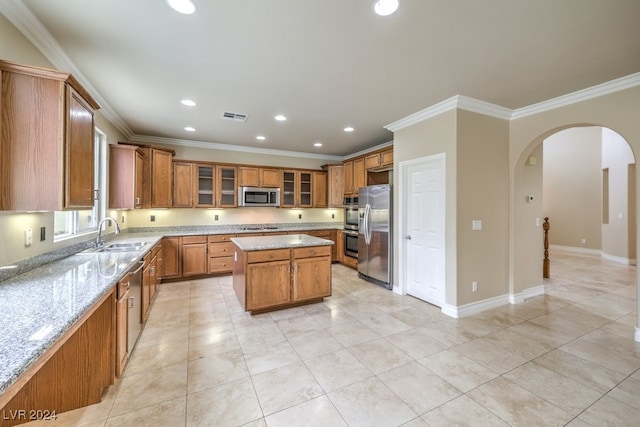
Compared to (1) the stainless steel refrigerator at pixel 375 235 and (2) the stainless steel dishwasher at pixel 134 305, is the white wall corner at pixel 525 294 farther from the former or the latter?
(2) the stainless steel dishwasher at pixel 134 305

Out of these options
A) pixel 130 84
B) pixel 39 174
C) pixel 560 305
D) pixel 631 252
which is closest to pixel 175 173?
pixel 130 84

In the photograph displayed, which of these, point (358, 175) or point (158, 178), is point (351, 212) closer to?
point (358, 175)

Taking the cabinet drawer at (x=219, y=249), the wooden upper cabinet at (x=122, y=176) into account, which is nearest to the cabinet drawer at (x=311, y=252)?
the cabinet drawer at (x=219, y=249)

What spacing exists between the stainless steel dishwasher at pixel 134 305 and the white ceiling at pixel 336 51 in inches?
78.7

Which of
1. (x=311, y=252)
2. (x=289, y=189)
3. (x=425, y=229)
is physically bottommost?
(x=311, y=252)

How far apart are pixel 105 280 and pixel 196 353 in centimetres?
111

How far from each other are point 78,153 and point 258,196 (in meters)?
3.75

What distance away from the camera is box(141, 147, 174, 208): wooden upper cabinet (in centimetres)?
457

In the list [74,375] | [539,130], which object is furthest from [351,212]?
[74,375]

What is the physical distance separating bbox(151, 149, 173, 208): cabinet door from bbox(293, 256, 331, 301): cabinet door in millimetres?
3002

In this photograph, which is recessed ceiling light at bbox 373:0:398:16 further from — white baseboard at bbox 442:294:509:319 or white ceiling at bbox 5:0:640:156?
white baseboard at bbox 442:294:509:319

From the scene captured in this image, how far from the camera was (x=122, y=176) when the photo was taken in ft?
Result: 13.0

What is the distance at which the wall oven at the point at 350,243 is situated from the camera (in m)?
5.57

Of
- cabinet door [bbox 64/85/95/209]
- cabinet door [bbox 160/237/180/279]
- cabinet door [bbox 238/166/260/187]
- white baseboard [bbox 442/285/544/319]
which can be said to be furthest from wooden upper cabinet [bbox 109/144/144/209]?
white baseboard [bbox 442/285/544/319]
